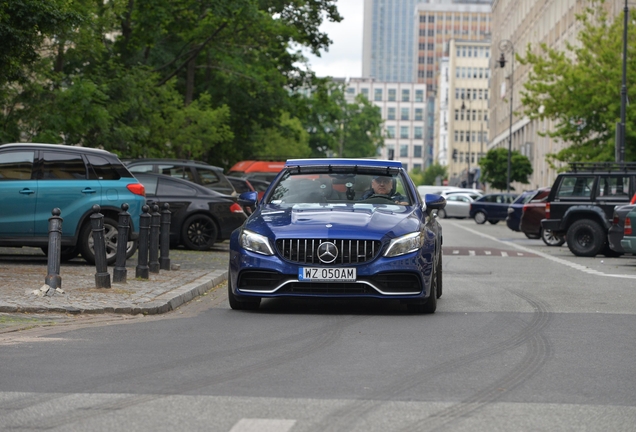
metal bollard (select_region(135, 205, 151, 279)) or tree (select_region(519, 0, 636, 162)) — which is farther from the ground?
tree (select_region(519, 0, 636, 162))

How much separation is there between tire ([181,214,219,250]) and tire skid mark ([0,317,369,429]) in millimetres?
12668

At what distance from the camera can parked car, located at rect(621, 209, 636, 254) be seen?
69.2 ft

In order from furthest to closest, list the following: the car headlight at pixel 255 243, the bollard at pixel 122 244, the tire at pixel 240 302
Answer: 1. the bollard at pixel 122 244
2. the tire at pixel 240 302
3. the car headlight at pixel 255 243

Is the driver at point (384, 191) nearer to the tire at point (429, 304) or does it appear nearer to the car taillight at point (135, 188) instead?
the tire at point (429, 304)

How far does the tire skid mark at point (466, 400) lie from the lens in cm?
615

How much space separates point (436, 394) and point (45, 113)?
22530 mm

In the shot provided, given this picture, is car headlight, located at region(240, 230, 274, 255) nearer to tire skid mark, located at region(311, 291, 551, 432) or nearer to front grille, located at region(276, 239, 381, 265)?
front grille, located at region(276, 239, 381, 265)

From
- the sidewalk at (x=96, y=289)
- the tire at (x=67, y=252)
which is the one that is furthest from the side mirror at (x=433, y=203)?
the tire at (x=67, y=252)

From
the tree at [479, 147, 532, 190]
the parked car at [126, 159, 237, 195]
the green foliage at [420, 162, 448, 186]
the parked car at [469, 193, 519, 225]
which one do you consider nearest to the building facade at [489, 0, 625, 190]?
the tree at [479, 147, 532, 190]

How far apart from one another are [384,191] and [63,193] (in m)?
6.11

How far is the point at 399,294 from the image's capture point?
11.5 metres

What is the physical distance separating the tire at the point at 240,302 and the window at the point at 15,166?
620 cm

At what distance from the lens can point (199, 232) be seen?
23422 mm

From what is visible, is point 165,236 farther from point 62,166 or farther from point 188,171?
point 188,171
